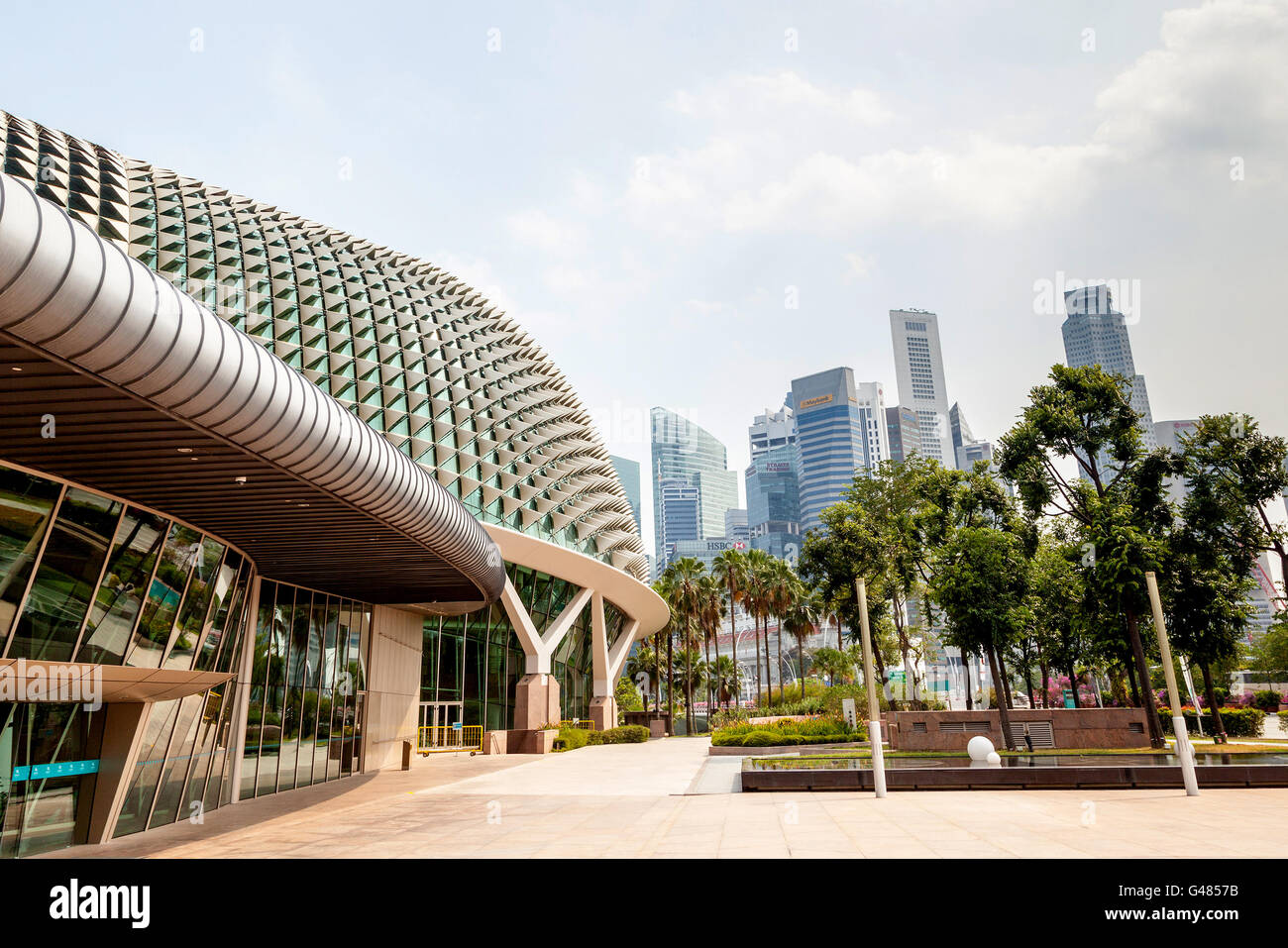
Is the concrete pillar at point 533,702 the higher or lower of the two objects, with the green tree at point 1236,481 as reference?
lower

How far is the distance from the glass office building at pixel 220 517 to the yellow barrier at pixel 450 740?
964 mm

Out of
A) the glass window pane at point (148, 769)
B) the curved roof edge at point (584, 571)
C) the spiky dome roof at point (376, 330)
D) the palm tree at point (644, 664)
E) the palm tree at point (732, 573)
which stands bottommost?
the glass window pane at point (148, 769)

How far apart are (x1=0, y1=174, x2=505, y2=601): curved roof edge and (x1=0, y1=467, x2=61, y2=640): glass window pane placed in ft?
11.9

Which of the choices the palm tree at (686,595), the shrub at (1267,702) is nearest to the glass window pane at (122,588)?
the palm tree at (686,595)

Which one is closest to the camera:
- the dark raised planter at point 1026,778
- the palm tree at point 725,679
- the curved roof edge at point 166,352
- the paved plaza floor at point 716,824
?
the curved roof edge at point 166,352

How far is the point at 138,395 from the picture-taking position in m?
8.23

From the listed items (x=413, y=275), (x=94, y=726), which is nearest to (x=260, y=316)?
(x=413, y=275)

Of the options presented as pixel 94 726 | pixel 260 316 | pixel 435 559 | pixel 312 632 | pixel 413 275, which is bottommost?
pixel 94 726

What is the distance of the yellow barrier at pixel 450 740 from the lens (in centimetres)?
3525

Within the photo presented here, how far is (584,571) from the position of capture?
1646 inches

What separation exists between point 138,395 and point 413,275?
41575mm

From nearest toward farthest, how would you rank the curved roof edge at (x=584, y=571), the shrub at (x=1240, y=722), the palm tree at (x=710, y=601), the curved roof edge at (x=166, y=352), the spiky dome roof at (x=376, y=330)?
the curved roof edge at (x=166, y=352), the spiky dome roof at (x=376, y=330), the shrub at (x=1240, y=722), the curved roof edge at (x=584, y=571), the palm tree at (x=710, y=601)

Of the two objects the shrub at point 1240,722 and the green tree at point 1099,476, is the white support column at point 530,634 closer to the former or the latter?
the green tree at point 1099,476
